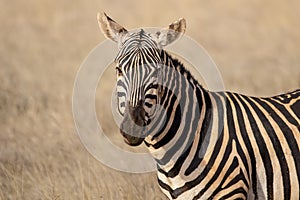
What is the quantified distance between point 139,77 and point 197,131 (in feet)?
2.21

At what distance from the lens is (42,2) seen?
62.4ft

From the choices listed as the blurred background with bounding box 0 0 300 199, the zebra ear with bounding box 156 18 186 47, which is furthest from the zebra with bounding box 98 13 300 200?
the blurred background with bounding box 0 0 300 199

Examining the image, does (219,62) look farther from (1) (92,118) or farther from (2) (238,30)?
(1) (92,118)

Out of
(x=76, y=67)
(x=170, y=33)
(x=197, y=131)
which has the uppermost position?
(x=76, y=67)

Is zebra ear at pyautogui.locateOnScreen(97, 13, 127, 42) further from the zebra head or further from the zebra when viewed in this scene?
the zebra head

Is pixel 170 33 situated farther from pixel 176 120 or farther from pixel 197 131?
pixel 197 131

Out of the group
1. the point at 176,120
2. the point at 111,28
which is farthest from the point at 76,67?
the point at 176,120

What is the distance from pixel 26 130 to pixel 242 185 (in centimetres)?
577

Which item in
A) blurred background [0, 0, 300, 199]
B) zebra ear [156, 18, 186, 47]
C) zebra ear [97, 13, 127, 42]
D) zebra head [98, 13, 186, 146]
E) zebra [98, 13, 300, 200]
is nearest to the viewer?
zebra head [98, 13, 186, 146]

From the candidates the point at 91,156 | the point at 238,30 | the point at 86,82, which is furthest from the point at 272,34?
the point at 91,156

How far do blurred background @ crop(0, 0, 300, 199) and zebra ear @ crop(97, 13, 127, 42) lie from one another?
7.02 ft

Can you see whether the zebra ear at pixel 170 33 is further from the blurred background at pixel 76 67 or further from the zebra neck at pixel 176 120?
the blurred background at pixel 76 67

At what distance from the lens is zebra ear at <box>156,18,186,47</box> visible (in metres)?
5.13

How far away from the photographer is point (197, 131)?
17.2 feet
